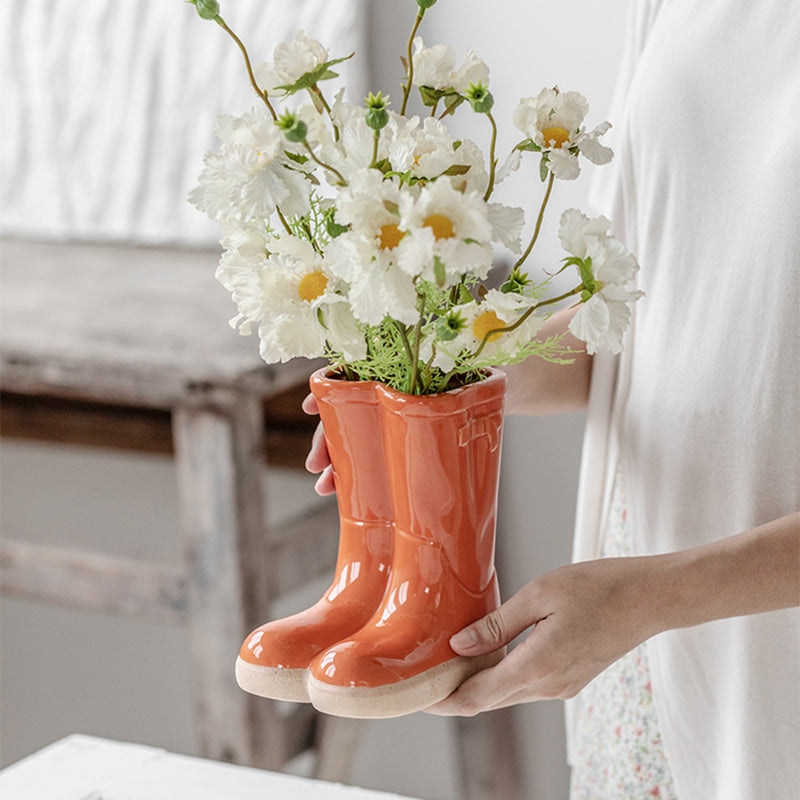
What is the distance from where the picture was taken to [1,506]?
222 cm

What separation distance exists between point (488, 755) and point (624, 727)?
2.33ft

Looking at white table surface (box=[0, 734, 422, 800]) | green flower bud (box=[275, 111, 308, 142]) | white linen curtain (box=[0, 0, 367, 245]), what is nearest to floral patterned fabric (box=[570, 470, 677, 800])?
white table surface (box=[0, 734, 422, 800])

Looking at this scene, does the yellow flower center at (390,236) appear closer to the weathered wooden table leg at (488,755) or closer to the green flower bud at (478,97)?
the green flower bud at (478,97)

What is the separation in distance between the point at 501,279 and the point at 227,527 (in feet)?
1.69

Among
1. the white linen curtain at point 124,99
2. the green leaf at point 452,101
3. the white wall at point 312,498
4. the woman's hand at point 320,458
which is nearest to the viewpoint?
the green leaf at point 452,101

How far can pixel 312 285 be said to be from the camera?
23.5 inches

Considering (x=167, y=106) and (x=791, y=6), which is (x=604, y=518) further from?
(x=167, y=106)

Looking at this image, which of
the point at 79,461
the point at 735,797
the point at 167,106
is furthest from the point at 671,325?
the point at 79,461

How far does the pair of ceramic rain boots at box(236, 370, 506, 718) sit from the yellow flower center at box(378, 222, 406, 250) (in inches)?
4.9

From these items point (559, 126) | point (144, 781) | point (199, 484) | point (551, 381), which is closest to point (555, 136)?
point (559, 126)

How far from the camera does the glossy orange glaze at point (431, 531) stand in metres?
0.65

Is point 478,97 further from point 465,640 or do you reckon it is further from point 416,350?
point 465,640

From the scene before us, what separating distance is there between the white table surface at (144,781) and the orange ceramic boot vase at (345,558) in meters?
0.31

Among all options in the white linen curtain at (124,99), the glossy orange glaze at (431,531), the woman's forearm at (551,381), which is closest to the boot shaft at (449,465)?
the glossy orange glaze at (431,531)
